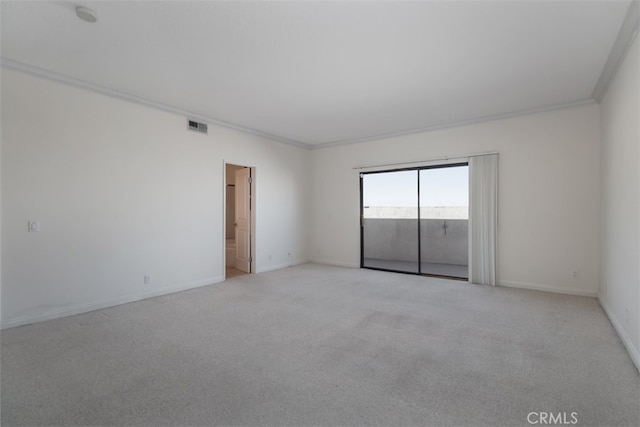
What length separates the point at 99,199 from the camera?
3932mm

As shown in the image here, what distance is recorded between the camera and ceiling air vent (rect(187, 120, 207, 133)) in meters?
4.96

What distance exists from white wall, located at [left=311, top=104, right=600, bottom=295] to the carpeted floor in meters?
0.63

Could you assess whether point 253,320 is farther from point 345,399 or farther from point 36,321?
point 36,321

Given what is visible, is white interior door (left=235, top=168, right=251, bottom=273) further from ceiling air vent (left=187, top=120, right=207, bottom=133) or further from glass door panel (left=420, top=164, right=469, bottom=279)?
glass door panel (left=420, top=164, right=469, bottom=279)

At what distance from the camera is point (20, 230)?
10.9ft

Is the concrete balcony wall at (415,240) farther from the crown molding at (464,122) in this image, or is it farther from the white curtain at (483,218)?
the crown molding at (464,122)

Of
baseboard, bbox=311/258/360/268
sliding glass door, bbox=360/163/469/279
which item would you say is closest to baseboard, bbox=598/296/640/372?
sliding glass door, bbox=360/163/469/279

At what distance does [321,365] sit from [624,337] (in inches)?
111

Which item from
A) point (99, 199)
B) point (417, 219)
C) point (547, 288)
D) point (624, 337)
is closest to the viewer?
point (624, 337)

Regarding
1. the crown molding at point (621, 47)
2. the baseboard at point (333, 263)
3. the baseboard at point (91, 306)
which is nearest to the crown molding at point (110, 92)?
the baseboard at point (91, 306)

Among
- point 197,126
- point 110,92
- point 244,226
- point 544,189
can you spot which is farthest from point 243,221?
point 544,189

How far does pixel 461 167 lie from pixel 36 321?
667 centimetres

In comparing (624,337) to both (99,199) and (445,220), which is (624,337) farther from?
(99,199)

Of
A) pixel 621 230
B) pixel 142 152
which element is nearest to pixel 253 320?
pixel 142 152
